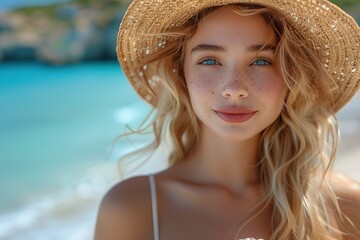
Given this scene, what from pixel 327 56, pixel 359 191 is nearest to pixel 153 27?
pixel 327 56

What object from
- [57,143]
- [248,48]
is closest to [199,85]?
[248,48]

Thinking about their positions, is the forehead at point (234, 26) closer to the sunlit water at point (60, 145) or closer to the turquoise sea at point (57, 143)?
the turquoise sea at point (57, 143)

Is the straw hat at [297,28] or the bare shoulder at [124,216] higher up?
the straw hat at [297,28]

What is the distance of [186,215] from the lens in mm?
2113

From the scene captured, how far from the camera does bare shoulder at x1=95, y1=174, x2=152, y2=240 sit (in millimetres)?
2029

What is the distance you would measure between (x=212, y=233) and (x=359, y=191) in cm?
58

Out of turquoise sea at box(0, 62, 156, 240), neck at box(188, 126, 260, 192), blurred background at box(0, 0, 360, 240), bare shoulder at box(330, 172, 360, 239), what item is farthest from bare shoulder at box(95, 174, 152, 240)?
blurred background at box(0, 0, 360, 240)

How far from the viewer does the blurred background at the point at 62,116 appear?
5473 mm

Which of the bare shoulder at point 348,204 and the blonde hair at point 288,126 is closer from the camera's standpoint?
the blonde hair at point 288,126

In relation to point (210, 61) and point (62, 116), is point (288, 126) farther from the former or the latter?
point (62, 116)

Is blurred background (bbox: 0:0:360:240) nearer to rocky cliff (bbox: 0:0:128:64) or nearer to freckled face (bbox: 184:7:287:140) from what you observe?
rocky cliff (bbox: 0:0:128:64)

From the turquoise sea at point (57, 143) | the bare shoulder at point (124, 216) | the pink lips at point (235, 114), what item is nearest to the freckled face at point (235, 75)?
the pink lips at point (235, 114)

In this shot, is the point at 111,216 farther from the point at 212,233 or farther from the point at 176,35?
the point at 176,35

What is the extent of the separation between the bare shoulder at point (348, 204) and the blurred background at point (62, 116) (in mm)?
2735
